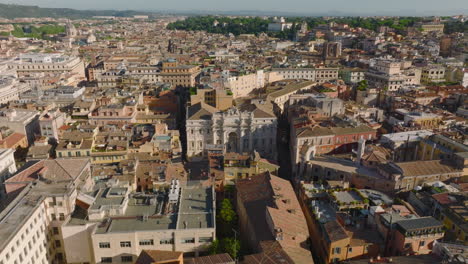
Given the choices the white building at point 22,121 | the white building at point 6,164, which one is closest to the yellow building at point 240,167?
the white building at point 6,164

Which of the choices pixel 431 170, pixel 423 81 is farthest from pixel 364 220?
pixel 423 81

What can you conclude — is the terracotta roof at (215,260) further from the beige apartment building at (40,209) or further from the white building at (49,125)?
the white building at (49,125)

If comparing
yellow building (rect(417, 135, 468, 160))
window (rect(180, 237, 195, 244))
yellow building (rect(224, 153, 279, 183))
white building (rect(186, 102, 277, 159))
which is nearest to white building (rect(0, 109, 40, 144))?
white building (rect(186, 102, 277, 159))

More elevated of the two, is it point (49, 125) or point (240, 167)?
point (49, 125)

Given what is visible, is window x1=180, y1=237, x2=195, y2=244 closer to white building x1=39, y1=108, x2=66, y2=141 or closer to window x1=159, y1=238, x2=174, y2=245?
window x1=159, y1=238, x2=174, y2=245

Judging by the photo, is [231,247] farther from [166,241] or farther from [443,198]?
[443,198]

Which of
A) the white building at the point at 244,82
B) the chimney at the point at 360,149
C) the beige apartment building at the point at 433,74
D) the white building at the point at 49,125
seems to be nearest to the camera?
the chimney at the point at 360,149

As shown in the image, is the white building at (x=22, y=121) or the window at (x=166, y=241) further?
the white building at (x=22, y=121)

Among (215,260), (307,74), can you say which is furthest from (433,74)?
(215,260)

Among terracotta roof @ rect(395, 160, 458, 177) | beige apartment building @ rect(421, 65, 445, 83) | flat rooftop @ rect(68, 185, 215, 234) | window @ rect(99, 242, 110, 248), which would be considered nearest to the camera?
window @ rect(99, 242, 110, 248)
